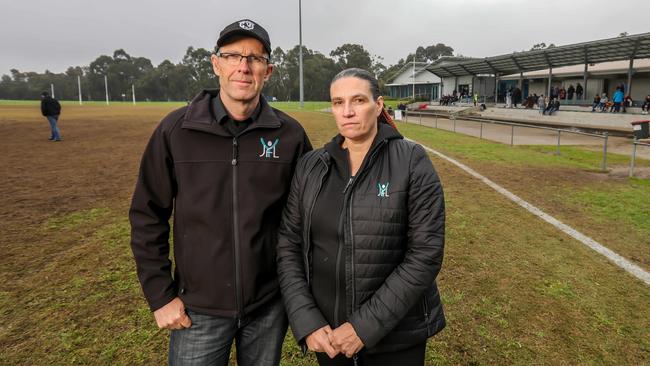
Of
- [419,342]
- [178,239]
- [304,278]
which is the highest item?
[178,239]

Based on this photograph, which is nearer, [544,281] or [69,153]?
[544,281]

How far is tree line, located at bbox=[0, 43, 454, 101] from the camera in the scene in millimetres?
98562

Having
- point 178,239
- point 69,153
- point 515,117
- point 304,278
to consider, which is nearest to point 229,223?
point 178,239

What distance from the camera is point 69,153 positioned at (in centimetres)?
1337

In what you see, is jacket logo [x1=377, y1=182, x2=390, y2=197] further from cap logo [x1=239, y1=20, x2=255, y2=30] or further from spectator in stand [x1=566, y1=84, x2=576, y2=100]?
spectator in stand [x1=566, y1=84, x2=576, y2=100]

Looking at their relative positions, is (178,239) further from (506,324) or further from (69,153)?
(69,153)

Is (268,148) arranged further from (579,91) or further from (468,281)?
(579,91)

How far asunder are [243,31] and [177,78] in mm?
109396

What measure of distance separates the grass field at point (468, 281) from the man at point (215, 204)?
4.28ft

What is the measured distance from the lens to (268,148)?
2.10m

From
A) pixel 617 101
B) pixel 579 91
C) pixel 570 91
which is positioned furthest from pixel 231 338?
pixel 579 91

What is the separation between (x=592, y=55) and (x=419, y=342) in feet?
107

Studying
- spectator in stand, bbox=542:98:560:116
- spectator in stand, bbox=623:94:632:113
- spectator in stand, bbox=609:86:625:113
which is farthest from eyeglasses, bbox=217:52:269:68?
spectator in stand, bbox=542:98:560:116

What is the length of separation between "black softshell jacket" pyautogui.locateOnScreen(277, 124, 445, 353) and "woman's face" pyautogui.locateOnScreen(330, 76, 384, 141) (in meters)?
0.11
